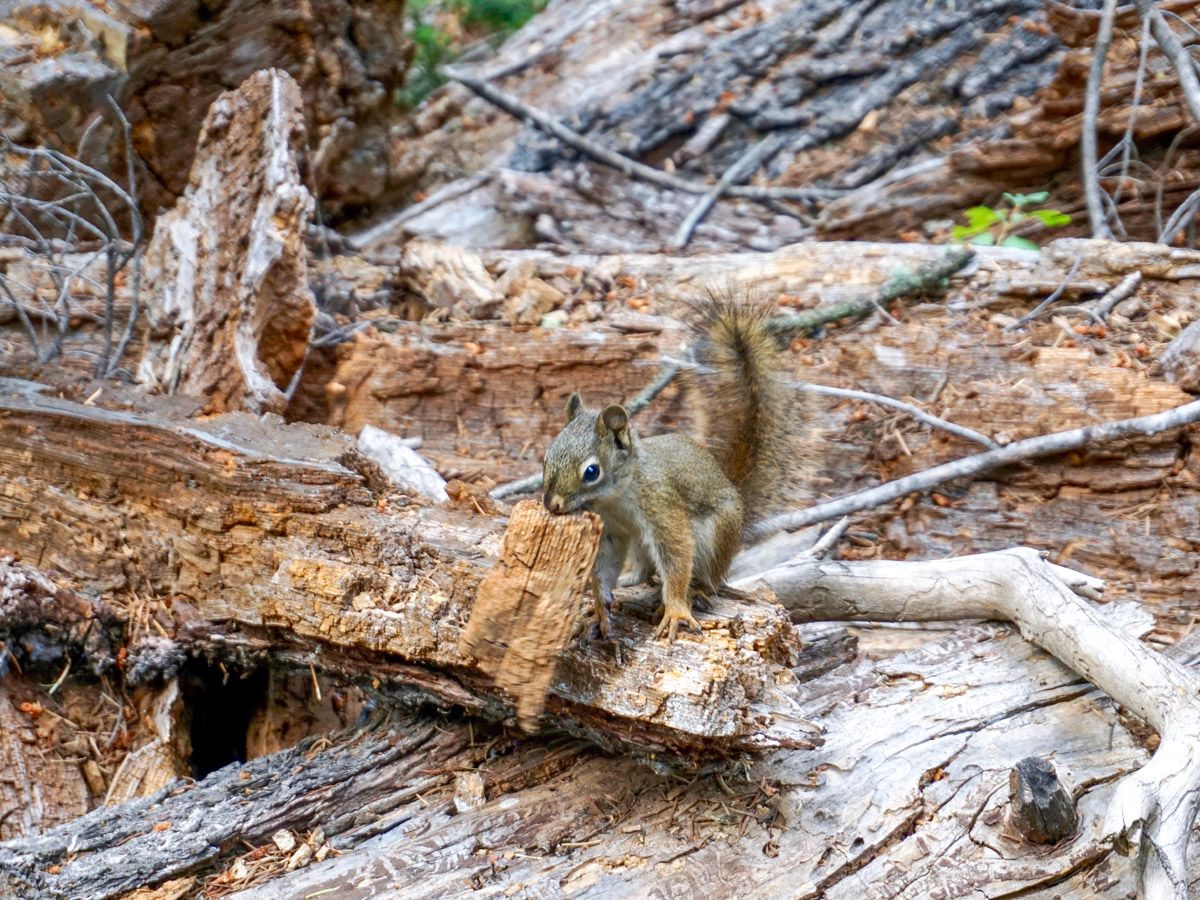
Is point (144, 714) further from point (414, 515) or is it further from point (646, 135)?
point (646, 135)

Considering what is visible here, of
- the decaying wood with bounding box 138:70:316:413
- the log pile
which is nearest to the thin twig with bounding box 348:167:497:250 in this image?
the log pile

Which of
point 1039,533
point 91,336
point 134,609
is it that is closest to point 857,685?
point 1039,533

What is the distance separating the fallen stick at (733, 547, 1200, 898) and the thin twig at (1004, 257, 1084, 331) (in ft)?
4.45

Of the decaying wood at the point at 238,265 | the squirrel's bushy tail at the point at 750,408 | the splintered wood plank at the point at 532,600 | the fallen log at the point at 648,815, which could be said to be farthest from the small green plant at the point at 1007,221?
the splintered wood plank at the point at 532,600

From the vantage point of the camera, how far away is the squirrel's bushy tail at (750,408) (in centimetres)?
326

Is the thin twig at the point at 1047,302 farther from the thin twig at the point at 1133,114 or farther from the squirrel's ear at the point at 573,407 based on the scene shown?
the squirrel's ear at the point at 573,407

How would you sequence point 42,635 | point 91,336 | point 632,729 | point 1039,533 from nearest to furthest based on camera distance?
point 632,729 → point 42,635 → point 1039,533 → point 91,336

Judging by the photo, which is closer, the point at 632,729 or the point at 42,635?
the point at 632,729

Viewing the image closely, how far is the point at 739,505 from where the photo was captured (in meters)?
3.10

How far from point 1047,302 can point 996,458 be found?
1016 mm

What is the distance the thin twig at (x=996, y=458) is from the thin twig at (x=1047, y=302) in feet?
2.54

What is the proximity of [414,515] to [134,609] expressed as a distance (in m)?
1.00

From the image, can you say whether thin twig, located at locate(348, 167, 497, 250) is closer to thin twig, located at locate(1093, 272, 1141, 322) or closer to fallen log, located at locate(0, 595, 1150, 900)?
thin twig, located at locate(1093, 272, 1141, 322)

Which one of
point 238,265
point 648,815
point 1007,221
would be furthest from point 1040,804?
point 1007,221
